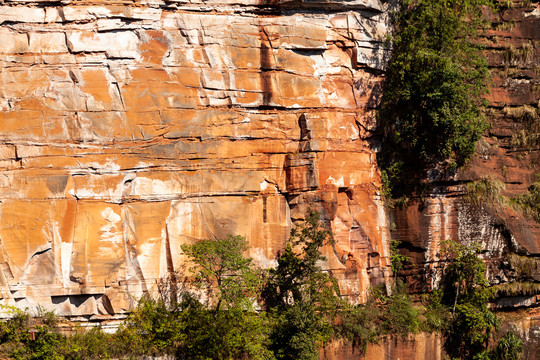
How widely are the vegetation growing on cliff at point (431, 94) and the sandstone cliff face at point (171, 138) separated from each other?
0.78 meters

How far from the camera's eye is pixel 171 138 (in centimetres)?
1638

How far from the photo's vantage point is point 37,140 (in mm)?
15633

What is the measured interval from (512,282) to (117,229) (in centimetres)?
1204

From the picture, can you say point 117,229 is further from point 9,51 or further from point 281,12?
point 281,12

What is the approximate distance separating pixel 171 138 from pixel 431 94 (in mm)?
7885

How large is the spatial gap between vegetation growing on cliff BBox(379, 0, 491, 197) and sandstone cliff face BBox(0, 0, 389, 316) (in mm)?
776

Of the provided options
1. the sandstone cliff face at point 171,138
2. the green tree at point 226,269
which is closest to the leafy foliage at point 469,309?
the sandstone cliff face at point 171,138

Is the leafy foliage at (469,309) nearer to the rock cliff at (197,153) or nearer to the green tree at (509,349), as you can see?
the green tree at (509,349)

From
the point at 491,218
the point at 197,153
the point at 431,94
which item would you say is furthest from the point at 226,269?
the point at 491,218

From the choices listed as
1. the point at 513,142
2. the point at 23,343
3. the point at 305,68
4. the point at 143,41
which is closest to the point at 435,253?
the point at 513,142

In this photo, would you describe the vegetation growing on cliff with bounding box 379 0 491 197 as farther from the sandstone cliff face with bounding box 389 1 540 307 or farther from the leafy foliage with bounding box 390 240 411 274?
the leafy foliage with bounding box 390 240 411 274

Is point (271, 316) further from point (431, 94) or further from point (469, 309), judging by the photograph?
point (431, 94)

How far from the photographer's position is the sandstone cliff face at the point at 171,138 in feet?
50.7

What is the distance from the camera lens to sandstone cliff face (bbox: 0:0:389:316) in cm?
1546
